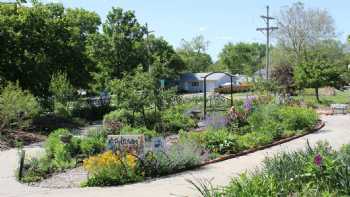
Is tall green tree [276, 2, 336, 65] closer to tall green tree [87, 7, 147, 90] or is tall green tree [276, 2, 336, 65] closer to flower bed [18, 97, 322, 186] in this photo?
tall green tree [87, 7, 147, 90]

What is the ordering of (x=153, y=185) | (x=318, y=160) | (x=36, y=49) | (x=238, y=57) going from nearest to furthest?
(x=318, y=160) → (x=153, y=185) → (x=36, y=49) → (x=238, y=57)

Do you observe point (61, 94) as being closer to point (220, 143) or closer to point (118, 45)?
point (220, 143)

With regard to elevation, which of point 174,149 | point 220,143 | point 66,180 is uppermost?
point 174,149

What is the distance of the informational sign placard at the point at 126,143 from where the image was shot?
13.6m

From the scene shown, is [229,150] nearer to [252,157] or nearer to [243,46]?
[252,157]

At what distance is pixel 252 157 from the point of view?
15352 millimetres

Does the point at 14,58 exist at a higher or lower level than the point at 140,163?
higher

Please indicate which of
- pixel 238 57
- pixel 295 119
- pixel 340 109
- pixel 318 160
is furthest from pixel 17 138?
pixel 238 57

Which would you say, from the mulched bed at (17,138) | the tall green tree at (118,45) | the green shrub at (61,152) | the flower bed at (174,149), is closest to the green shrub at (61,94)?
the mulched bed at (17,138)

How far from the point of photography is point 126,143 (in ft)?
45.3

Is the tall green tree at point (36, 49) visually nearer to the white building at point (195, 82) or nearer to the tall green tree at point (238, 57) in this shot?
the white building at point (195, 82)

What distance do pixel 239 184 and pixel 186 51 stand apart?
11602 cm

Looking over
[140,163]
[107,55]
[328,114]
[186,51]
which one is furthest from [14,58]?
[186,51]

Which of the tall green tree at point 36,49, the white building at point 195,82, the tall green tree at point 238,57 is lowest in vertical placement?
the white building at point 195,82
